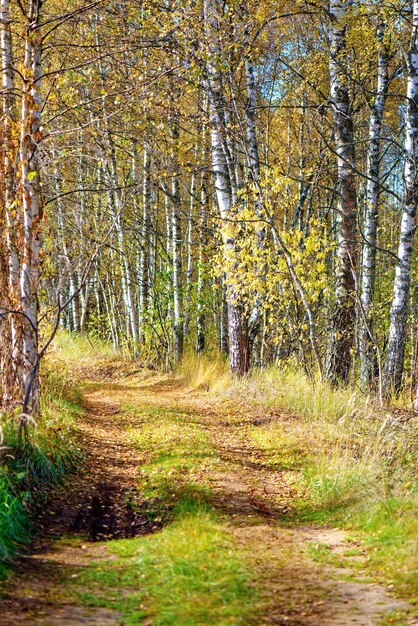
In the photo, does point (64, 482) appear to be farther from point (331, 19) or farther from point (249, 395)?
point (331, 19)

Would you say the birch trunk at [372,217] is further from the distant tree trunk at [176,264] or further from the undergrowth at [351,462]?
the distant tree trunk at [176,264]

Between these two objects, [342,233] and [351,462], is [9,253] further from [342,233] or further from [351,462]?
[342,233]

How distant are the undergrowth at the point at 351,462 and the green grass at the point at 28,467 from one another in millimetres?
2470

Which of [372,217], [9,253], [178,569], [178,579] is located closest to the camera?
[178,579]

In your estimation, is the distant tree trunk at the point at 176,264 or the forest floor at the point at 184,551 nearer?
Answer: the forest floor at the point at 184,551

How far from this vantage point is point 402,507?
→ 572 cm

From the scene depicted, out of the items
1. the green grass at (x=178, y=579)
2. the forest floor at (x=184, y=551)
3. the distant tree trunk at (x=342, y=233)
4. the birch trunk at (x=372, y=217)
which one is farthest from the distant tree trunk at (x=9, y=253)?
the birch trunk at (x=372, y=217)

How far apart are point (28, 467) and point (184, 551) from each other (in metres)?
2.21

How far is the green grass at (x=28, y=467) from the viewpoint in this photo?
5.11 meters

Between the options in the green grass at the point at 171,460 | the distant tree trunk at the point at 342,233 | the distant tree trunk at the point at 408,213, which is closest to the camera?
the green grass at the point at 171,460

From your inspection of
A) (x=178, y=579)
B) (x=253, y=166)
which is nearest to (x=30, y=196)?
(x=178, y=579)

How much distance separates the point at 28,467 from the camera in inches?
250

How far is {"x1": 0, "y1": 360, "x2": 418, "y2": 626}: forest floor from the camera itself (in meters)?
3.93

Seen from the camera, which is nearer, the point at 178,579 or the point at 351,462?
the point at 178,579
